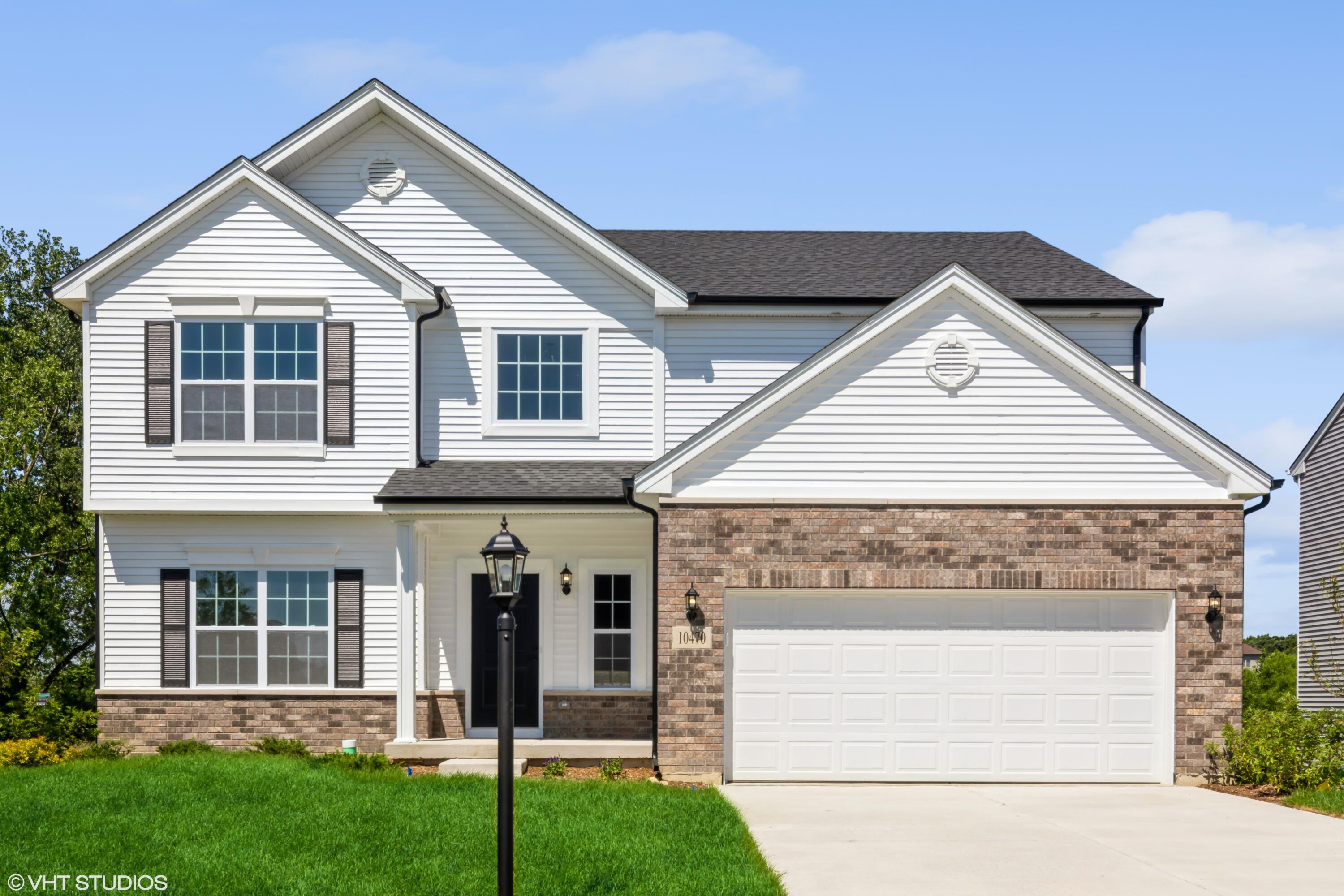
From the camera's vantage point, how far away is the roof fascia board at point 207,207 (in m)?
17.0

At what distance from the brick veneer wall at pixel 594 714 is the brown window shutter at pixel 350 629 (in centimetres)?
260

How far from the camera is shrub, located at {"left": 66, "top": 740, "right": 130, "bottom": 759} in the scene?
16422 millimetres

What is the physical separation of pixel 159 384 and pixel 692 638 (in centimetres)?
810

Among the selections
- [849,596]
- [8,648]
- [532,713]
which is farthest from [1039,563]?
[8,648]

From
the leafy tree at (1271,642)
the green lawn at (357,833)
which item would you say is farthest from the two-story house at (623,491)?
the leafy tree at (1271,642)

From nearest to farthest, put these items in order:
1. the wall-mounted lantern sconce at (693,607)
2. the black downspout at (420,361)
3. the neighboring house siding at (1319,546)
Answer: the wall-mounted lantern sconce at (693,607) → the black downspout at (420,361) → the neighboring house siding at (1319,546)

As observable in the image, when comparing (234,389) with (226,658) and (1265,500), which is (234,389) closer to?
(226,658)

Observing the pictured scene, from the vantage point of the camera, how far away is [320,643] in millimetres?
17266

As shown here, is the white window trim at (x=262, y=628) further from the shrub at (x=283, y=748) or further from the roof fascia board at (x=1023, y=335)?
the roof fascia board at (x=1023, y=335)

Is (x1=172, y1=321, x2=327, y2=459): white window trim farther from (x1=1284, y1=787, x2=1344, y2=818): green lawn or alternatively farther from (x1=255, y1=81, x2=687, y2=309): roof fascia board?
(x1=1284, y1=787, x2=1344, y2=818): green lawn

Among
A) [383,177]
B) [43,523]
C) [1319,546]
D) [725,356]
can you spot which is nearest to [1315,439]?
[1319,546]

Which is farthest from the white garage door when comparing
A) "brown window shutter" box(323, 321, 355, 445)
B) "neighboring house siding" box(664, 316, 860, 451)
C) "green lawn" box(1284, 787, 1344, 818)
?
"brown window shutter" box(323, 321, 355, 445)

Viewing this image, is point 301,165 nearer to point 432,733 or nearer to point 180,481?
point 180,481

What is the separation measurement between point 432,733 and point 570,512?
3.90m
